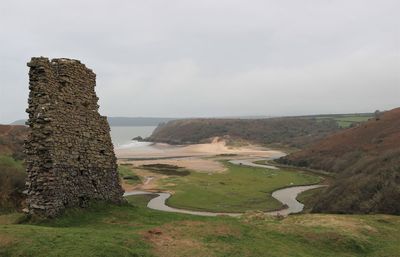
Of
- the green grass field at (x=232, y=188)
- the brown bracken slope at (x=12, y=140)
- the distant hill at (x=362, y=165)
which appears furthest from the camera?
the brown bracken slope at (x=12, y=140)

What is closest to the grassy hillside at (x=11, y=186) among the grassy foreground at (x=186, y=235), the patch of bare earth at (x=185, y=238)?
the grassy foreground at (x=186, y=235)

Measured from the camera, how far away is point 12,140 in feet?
236

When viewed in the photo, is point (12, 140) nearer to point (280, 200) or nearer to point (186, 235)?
point (280, 200)

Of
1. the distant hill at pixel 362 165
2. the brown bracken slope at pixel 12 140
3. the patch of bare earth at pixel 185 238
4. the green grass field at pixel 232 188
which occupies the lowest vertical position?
the green grass field at pixel 232 188

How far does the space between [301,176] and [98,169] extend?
69.2 metres

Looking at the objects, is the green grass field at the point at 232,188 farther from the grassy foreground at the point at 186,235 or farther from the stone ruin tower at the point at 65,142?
the stone ruin tower at the point at 65,142

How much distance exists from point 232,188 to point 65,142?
50158 millimetres

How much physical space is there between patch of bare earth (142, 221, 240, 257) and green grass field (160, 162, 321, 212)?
31127 millimetres

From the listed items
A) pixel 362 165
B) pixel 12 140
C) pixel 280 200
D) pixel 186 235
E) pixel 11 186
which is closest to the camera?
pixel 186 235

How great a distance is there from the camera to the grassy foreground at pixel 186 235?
14.3m

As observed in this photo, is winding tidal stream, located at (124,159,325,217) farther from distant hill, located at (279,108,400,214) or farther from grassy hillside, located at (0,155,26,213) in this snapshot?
grassy hillside, located at (0,155,26,213)

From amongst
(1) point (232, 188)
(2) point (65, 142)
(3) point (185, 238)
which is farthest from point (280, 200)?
(2) point (65, 142)

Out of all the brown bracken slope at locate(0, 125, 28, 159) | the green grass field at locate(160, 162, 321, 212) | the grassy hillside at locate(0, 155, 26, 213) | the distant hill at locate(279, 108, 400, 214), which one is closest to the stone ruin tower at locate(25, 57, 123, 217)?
the grassy hillside at locate(0, 155, 26, 213)

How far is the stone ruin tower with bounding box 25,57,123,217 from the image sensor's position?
1850 centimetres
